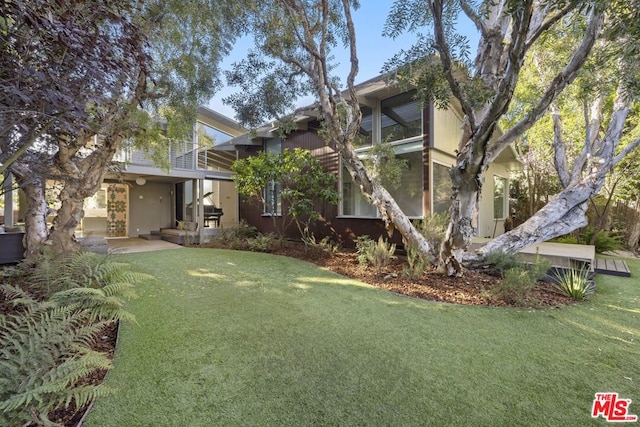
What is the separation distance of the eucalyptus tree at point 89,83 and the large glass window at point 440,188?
603 cm

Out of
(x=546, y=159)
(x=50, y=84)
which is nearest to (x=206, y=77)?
(x=50, y=84)

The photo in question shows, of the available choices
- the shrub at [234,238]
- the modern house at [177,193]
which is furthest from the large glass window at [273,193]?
the modern house at [177,193]

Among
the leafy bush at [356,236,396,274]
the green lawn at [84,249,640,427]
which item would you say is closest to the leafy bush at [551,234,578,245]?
the green lawn at [84,249,640,427]

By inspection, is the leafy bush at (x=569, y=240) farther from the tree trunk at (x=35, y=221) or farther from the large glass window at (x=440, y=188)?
the tree trunk at (x=35, y=221)

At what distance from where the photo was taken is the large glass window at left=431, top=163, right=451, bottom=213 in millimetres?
7272

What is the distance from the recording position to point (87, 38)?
2.48 meters

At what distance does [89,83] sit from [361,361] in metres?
3.65

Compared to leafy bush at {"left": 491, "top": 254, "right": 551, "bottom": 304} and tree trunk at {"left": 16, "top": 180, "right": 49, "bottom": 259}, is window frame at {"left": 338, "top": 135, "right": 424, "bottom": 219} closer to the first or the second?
leafy bush at {"left": 491, "top": 254, "right": 551, "bottom": 304}

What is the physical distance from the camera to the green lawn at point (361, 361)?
196cm

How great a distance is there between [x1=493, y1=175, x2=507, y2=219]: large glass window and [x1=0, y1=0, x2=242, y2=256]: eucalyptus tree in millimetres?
11057

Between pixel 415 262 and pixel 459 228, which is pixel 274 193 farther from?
pixel 459 228

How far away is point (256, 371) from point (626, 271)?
7.71 meters

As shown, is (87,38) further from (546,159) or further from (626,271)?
(546,159)

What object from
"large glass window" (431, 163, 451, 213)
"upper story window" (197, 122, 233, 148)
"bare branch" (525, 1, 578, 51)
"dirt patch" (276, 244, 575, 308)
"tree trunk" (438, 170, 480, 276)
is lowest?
"dirt patch" (276, 244, 575, 308)
